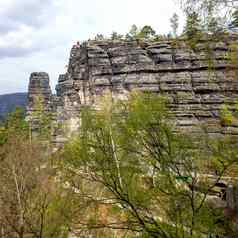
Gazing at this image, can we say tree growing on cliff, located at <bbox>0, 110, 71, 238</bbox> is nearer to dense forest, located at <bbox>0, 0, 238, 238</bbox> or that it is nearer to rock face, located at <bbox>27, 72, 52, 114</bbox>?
dense forest, located at <bbox>0, 0, 238, 238</bbox>

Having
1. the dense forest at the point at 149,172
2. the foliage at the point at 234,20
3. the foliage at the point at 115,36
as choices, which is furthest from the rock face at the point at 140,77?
the foliage at the point at 234,20

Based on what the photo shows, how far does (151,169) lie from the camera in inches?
289

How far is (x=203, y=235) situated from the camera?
6855 mm

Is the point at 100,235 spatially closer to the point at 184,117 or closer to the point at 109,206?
the point at 109,206

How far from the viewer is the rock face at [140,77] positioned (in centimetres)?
2479

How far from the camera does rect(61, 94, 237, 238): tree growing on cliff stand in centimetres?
691

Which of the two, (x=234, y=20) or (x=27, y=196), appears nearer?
(x=234, y=20)

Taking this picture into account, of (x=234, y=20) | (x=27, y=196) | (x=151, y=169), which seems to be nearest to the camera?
(x=234, y=20)

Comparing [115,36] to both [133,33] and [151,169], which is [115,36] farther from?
[151,169]

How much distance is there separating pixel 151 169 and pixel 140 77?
64.9 ft

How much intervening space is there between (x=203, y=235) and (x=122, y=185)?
4.77ft

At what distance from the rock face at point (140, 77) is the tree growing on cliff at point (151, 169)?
1610cm

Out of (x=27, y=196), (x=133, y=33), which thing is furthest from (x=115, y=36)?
(x=27, y=196)

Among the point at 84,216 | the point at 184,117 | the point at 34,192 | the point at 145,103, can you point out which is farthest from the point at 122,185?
the point at 184,117
